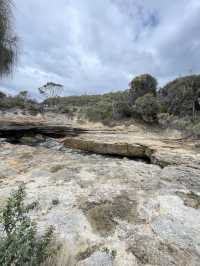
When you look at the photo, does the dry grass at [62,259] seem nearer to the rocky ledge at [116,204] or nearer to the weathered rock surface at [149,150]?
the rocky ledge at [116,204]

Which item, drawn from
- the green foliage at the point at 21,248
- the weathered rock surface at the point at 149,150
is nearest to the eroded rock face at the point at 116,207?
the weathered rock surface at the point at 149,150

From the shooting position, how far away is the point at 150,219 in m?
1.95

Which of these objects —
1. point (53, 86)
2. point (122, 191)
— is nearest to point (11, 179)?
point (122, 191)

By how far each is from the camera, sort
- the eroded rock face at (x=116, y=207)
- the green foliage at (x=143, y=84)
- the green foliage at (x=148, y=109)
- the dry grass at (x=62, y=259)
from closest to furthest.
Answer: the dry grass at (x=62, y=259) → the eroded rock face at (x=116, y=207) → the green foliage at (x=148, y=109) → the green foliage at (x=143, y=84)

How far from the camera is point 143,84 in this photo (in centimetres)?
1658

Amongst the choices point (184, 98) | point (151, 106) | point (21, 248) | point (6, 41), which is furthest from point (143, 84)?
point (21, 248)

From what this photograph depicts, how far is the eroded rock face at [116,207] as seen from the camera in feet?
5.04

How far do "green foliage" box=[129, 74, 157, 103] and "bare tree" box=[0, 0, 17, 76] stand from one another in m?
10.2

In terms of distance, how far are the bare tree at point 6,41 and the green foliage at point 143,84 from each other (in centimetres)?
1019

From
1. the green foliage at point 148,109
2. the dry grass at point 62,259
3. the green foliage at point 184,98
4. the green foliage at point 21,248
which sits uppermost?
the green foliage at point 184,98

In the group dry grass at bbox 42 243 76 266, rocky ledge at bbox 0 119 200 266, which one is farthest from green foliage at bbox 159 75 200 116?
dry grass at bbox 42 243 76 266

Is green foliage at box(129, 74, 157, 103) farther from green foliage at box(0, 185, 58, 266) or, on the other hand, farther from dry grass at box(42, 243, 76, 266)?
green foliage at box(0, 185, 58, 266)

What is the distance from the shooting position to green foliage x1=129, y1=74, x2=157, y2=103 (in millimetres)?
16173

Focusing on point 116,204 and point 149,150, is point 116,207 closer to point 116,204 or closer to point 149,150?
point 116,204
